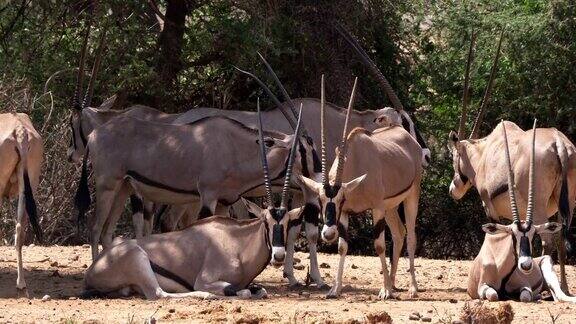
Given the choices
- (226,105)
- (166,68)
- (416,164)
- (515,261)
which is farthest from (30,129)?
(226,105)

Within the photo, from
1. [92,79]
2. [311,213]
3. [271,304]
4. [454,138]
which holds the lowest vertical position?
[271,304]

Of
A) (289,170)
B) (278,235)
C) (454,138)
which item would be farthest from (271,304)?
(454,138)

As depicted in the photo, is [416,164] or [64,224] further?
[64,224]

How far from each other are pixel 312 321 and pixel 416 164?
3.16 metres

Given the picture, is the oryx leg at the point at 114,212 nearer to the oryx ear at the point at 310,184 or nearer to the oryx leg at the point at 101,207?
the oryx leg at the point at 101,207

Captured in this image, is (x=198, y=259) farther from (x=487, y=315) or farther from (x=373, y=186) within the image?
(x=487, y=315)

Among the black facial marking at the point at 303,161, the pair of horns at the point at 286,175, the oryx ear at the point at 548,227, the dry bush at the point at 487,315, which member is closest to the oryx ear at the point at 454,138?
the black facial marking at the point at 303,161

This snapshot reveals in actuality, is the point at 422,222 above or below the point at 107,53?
below

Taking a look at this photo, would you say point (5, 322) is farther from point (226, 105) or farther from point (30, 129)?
point (226, 105)

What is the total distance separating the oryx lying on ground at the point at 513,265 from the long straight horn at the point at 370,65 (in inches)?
140

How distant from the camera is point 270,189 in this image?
384 inches

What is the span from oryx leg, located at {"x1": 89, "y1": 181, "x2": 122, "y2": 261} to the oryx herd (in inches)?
0.5

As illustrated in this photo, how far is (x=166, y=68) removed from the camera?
1465 centimetres

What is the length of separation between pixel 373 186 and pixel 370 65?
3.75m
